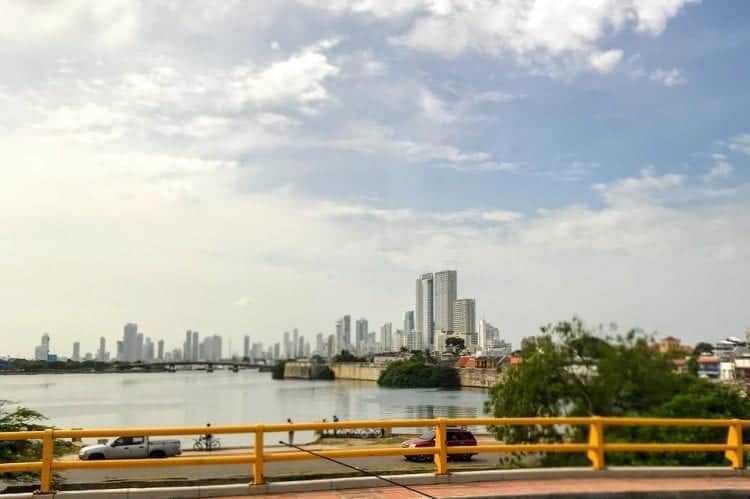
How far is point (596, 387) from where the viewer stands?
→ 2138 centimetres

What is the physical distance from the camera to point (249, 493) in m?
10.9

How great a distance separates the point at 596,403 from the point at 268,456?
12.4 m

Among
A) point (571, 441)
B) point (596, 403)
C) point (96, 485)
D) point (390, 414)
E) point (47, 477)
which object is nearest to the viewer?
point (47, 477)

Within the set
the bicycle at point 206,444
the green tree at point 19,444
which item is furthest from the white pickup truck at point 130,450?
the green tree at point 19,444

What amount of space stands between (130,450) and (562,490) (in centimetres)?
2663

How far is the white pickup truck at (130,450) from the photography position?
32375mm

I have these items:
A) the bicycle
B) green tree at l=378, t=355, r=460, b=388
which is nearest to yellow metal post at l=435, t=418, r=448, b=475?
the bicycle

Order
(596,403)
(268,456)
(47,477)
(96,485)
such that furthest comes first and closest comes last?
(596,403) < (96,485) < (268,456) < (47,477)

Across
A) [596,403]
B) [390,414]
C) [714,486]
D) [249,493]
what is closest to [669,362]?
[596,403]

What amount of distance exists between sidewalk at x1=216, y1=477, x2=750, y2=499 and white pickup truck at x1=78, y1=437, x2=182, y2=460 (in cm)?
2383

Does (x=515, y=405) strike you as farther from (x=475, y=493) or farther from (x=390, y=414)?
(x=390, y=414)

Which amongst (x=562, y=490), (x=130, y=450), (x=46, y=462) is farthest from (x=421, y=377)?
(x=46, y=462)

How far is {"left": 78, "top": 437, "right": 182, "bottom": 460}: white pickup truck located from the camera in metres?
32.4

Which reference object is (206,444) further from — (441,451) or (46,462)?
(46,462)
